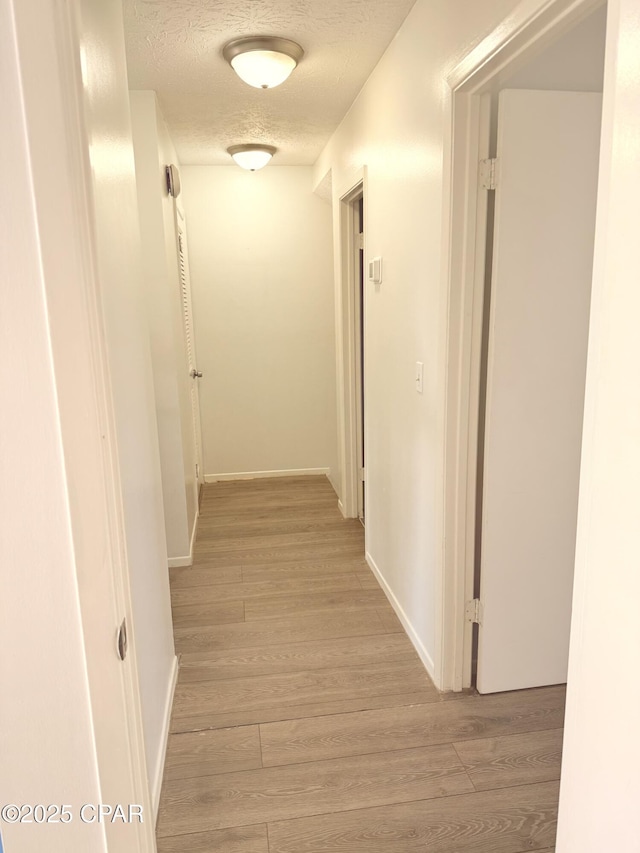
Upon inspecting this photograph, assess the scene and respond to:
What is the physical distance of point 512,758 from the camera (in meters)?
1.86

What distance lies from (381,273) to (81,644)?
7.36ft

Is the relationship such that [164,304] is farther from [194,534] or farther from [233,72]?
[194,534]

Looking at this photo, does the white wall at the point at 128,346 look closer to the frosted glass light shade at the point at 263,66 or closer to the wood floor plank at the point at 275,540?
the frosted glass light shade at the point at 263,66

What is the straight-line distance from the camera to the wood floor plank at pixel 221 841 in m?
1.56

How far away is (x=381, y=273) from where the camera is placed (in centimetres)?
270

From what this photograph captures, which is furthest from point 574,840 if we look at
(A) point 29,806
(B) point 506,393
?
(B) point 506,393

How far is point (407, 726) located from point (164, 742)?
84 cm

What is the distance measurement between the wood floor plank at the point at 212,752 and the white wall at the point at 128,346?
76mm

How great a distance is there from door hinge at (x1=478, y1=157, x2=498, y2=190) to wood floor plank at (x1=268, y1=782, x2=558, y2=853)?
189 centimetres

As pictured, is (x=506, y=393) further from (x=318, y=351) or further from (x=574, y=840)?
(x=318, y=351)

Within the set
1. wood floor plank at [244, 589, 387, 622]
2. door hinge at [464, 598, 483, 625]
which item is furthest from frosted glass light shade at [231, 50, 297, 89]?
wood floor plank at [244, 589, 387, 622]

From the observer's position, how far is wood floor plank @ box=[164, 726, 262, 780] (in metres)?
1.84
